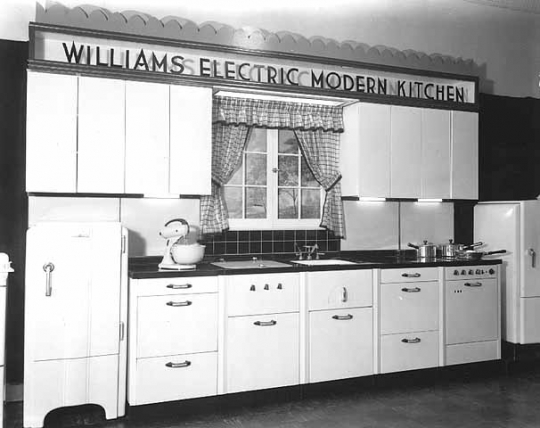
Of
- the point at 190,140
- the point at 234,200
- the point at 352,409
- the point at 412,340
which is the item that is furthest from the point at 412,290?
the point at 190,140

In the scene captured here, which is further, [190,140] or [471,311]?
[471,311]

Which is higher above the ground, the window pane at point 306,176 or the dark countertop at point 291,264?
the window pane at point 306,176

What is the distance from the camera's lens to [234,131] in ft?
15.0

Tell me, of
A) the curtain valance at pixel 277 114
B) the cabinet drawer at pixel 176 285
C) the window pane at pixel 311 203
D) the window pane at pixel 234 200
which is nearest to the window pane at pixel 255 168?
the window pane at pixel 234 200

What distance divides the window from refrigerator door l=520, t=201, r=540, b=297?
180 cm

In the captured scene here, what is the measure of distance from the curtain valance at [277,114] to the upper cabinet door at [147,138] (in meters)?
0.55

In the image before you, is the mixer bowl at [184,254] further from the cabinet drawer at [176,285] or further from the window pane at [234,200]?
the window pane at [234,200]

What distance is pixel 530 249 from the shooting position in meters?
4.99

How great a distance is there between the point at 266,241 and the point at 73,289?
5.69ft

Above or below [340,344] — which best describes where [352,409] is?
below

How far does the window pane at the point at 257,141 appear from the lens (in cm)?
475

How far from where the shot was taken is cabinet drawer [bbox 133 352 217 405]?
3637mm

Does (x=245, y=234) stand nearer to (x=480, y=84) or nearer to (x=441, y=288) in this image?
(x=441, y=288)

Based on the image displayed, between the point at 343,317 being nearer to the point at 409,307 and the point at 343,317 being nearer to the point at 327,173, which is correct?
the point at 409,307
